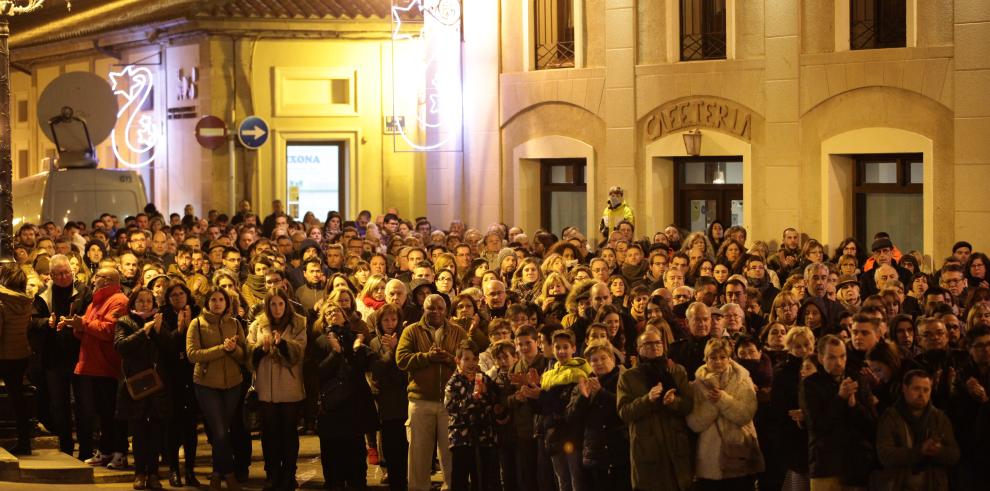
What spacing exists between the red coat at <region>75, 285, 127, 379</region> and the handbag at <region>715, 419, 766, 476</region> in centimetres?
589

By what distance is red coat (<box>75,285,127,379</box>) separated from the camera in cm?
1523

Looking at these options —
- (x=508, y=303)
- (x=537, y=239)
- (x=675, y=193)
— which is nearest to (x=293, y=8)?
(x=675, y=193)

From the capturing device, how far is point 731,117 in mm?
24688

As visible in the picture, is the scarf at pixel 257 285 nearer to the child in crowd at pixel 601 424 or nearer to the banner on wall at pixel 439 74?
the child in crowd at pixel 601 424

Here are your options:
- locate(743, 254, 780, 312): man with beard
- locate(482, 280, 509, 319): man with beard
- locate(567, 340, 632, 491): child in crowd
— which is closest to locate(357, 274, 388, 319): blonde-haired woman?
locate(482, 280, 509, 319): man with beard

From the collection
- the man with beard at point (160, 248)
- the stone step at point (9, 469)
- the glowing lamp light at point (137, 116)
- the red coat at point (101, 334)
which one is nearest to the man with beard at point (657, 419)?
the red coat at point (101, 334)

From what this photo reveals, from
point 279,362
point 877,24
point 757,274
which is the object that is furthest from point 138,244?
point 877,24

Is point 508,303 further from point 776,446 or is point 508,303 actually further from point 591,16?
point 591,16

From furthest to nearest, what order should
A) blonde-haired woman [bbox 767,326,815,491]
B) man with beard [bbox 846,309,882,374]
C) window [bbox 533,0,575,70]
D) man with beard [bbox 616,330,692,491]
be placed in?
1. window [bbox 533,0,575,70]
2. blonde-haired woman [bbox 767,326,815,491]
3. man with beard [bbox 616,330,692,491]
4. man with beard [bbox 846,309,882,374]

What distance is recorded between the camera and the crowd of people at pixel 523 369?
11.9 meters

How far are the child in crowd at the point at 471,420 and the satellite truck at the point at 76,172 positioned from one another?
15.1m

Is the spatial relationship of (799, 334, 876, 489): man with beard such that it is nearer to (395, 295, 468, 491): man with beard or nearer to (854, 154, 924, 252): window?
(395, 295, 468, 491): man with beard

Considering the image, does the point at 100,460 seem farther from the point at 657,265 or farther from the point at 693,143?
the point at 693,143

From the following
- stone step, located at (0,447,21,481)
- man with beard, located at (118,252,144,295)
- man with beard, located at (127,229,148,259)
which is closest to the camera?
stone step, located at (0,447,21,481)
